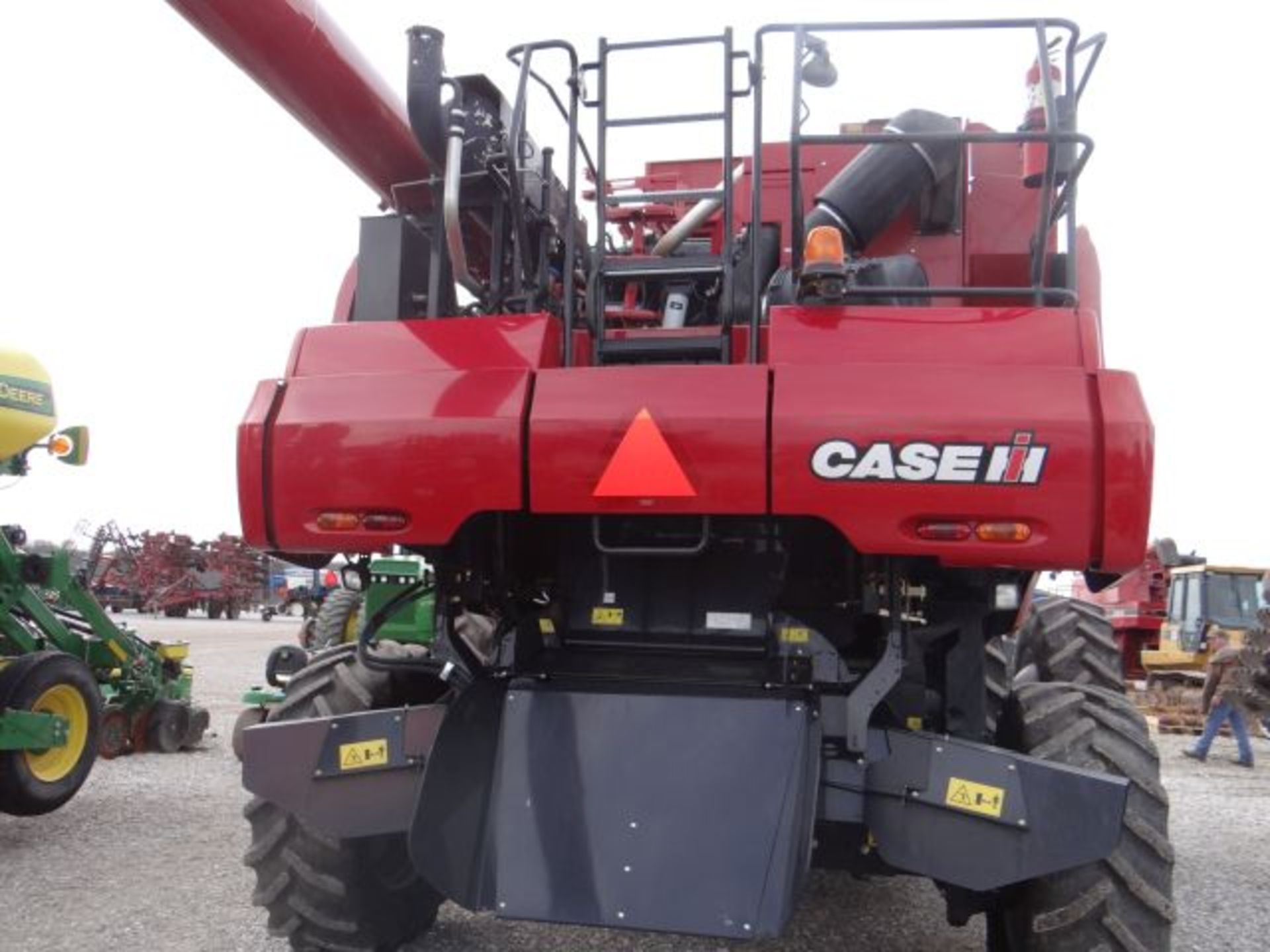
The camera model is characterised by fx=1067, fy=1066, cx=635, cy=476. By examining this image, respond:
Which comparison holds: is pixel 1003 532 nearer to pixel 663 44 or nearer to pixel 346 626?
pixel 663 44

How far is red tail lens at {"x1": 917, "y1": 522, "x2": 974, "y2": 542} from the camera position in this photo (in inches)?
108

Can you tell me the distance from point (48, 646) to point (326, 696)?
4.60 meters

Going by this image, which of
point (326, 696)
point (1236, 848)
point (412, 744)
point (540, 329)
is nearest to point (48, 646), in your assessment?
point (326, 696)

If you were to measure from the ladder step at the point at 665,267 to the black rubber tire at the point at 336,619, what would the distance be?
26.9ft

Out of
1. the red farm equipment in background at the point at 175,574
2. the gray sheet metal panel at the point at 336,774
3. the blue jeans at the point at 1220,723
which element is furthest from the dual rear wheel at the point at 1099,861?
the red farm equipment in background at the point at 175,574

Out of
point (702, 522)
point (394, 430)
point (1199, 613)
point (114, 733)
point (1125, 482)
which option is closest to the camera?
point (1125, 482)

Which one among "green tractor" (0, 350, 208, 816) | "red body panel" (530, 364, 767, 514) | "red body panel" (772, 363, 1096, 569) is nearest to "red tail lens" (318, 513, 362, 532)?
"red body panel" (530, 364, 767, 514)

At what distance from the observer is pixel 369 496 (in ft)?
10.1

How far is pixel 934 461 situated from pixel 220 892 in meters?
3.84

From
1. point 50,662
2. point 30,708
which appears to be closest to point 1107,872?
point 30,708

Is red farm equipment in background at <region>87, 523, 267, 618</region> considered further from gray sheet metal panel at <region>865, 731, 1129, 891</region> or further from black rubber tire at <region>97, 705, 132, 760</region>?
gray sheet metal panel at <region>865, 731, 1129, 891</region>

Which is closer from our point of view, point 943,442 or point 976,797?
point 943,442

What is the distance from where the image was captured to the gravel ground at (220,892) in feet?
13.6

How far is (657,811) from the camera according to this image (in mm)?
2877
